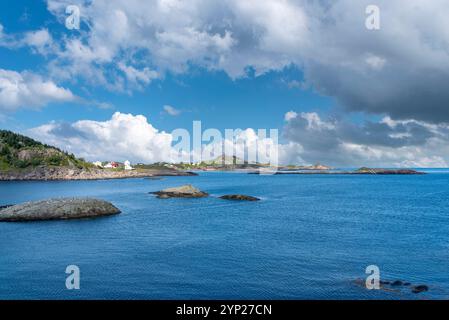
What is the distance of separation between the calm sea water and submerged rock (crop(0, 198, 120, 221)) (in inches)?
170

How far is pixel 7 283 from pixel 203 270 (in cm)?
1969

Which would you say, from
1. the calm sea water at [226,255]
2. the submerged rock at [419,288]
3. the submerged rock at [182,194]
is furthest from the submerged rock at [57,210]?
the submerged rock at [419,288]

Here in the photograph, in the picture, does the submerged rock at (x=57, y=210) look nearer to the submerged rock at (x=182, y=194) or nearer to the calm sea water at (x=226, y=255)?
the calm sea water at (x=226, y=255)

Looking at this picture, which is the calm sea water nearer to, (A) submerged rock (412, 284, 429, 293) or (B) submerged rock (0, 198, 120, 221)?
(A) submerged rock (412, 284, 429, 293)

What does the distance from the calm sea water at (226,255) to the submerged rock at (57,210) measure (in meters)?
4.32

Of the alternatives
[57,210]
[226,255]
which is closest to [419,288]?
[226,255]

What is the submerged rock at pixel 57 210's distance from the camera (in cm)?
7619

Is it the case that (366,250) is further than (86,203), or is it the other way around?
(86,203)

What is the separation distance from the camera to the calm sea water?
34.0 meters

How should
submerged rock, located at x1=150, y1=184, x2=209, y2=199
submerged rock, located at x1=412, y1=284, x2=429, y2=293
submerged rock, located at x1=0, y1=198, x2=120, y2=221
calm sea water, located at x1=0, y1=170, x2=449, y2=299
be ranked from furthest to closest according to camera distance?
submerged rock, located at x1=150, y1=184, x2=209, y2=199, submerged rock, located at x1=0, y1=198, x2=120, y2=221, calm sea water, located at x1=0, y1=170, x2=449, y2=299, submerged rock, located at x1=412, y1=284, x2=429, y2=293

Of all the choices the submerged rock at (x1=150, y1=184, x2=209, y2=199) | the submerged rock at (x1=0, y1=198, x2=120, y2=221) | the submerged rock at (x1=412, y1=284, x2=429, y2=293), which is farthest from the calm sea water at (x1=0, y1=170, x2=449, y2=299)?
the submerged rock at (x1=150, y1=184, x2=209, y2=199)

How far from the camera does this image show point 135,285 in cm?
3519
